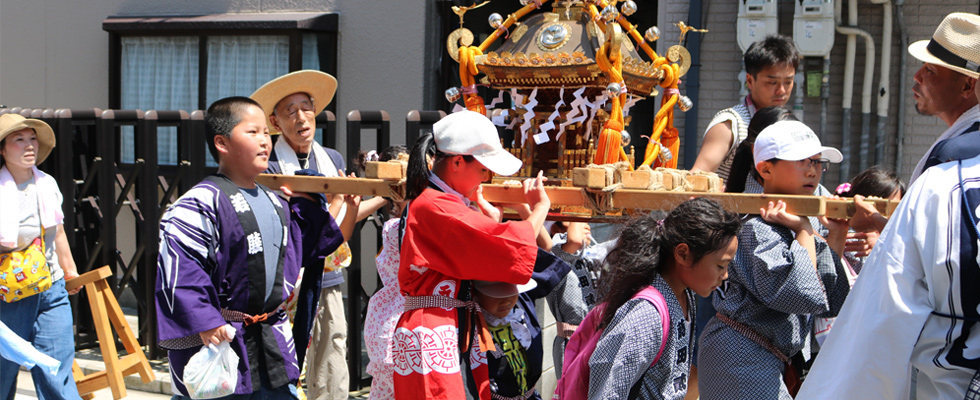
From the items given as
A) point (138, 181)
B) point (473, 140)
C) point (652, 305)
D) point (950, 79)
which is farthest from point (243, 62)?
point (950, 79)

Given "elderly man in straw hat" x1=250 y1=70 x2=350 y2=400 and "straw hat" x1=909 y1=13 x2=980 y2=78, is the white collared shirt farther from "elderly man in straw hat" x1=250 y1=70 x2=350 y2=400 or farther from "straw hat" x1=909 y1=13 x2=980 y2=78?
"elderly man in straw hat" x1=250 y1=70 x2=350 y2=400

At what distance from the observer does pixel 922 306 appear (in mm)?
1881

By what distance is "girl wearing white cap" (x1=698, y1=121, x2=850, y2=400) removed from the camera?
9.52 feet

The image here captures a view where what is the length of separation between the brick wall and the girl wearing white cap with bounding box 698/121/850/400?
359 cm

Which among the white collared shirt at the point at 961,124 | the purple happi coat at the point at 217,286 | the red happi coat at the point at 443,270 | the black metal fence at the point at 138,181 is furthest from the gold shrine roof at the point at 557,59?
the white collared shirt at the point at 961,124

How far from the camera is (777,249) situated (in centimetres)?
293

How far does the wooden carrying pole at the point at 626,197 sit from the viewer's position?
9.20ft

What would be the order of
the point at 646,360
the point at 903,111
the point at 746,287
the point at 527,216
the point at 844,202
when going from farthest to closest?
1. the point at 903,111
2. the point at 527,216
3. the point at 746,287
4. the point at 844,202
5. the point at 646,360

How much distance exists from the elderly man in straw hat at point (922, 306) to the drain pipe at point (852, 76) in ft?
15.4

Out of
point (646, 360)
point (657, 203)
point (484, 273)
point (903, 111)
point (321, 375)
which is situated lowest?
point (321, 375)

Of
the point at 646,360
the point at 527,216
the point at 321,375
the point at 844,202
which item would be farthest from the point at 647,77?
the point at 321,375

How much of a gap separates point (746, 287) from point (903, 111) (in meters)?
4.07

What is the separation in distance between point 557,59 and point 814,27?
3.16 metres

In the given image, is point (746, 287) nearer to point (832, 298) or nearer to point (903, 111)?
point (832, 298)
